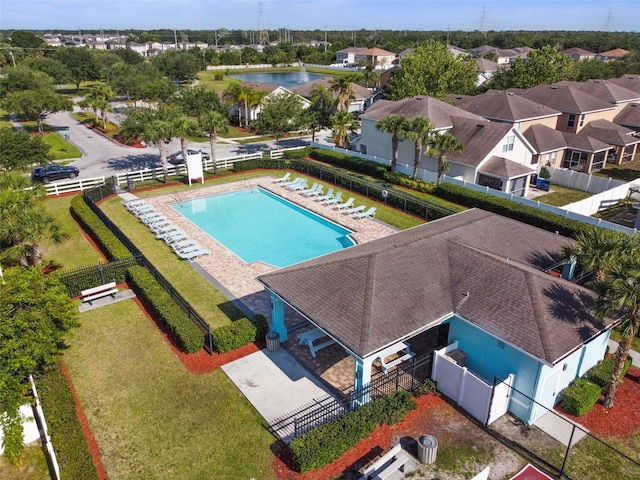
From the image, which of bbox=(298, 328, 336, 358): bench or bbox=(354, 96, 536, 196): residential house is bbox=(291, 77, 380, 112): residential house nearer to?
bbox=(354, 96, 536, 196): residential house

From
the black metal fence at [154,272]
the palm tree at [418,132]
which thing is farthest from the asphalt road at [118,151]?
the palm tree at [418,132]

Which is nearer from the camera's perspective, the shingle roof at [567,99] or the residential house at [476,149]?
the residential house at [476,149]

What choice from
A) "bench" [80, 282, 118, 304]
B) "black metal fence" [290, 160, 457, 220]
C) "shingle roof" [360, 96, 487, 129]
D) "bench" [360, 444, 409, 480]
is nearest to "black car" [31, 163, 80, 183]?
"black metal fence" [290, 160, 457, 220]

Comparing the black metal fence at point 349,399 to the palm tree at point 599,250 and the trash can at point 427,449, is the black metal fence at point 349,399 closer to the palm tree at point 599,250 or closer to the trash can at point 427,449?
the trash can at point 427,449

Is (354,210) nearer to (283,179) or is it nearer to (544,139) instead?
(283,179)

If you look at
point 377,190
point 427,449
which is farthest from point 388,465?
point 377,190

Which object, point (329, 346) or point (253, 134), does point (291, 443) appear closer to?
point (329, 346)
